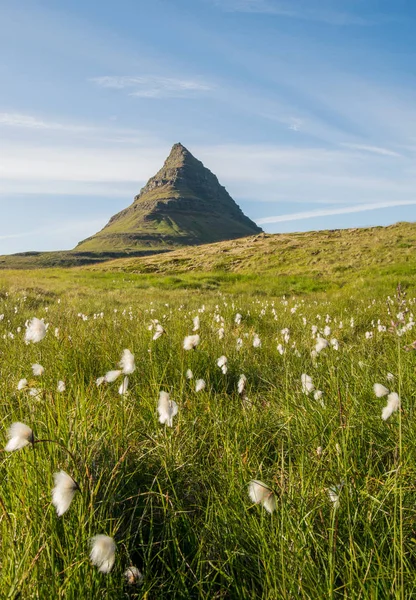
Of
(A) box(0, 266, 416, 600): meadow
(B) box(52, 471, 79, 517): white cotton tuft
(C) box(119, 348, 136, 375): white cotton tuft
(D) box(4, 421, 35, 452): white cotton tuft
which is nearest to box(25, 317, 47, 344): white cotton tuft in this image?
(A) box(0, 266, 416, 600): meadow

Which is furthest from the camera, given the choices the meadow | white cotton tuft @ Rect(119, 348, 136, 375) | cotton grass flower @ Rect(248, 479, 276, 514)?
white cotton tuft @ Rect(119, 348, 136, 375)

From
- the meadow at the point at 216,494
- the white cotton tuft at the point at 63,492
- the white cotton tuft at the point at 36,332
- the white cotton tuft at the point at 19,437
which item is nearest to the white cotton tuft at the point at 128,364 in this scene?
the meadow at the point at 216,494

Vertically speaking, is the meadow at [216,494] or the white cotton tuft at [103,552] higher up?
the white cotton tuft at [103,552]

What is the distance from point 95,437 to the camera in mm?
2568

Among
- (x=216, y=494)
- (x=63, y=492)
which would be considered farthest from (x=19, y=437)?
(x=216, y=494)

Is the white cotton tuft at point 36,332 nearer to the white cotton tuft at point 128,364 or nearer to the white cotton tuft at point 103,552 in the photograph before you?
the white cotton tuft at point 128,364

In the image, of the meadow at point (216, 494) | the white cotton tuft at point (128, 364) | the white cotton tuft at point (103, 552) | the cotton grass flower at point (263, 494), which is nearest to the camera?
the white cotton tuft at point (103, 552)

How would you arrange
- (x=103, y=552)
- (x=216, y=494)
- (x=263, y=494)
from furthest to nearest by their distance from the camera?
(x=216, y=494) < (x=263, y=494) < (x=103, y=552)

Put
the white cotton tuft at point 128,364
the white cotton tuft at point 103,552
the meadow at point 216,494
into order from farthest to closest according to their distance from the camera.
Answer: the white cotton tuft at point 128,364
the meadow at point 216,494
the white cotton tuft at point 103,552

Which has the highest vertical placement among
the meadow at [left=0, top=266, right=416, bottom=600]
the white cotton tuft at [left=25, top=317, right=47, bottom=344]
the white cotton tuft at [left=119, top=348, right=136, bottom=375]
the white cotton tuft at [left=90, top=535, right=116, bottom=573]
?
the white cotton tuft at [left=25, top=317, right=47, bottom=344]

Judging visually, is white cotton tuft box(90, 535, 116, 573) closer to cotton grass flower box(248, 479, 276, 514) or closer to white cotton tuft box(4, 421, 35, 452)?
white cotton tuft box(4, 421, 35, 452)

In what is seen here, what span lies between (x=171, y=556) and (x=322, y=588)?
0.75 metres

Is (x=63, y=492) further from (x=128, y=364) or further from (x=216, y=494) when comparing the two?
(x=128, y=364)

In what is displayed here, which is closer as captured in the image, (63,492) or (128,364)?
(63,492)
